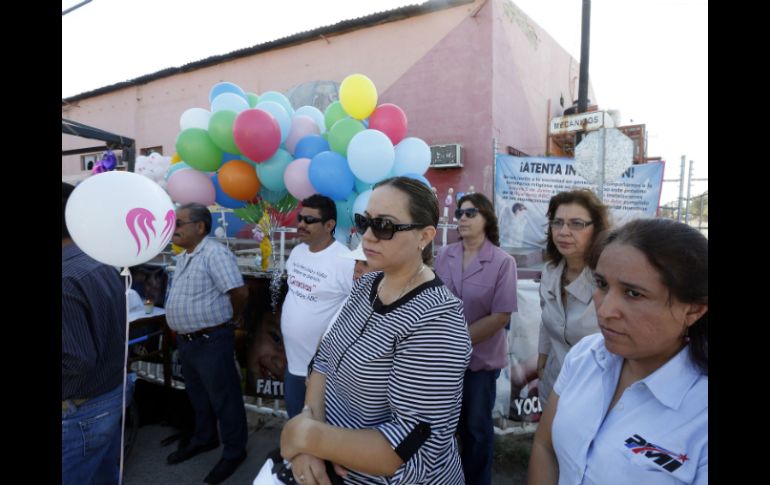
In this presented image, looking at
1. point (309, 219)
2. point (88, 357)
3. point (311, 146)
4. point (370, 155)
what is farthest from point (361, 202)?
A: point (88, 357)

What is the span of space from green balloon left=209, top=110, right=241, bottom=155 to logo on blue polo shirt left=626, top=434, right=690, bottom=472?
384 centimetres

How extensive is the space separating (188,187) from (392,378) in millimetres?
3595

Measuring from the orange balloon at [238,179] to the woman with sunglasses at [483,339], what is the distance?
2486mm

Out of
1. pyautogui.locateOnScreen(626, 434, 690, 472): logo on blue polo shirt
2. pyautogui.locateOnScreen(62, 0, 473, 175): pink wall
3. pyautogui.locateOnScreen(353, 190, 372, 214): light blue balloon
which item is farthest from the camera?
pyautogui.locateOnScreen(62, 0, 473, 175): pink wall

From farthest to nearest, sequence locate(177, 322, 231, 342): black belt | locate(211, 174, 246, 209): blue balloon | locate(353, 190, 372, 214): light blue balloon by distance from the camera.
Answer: locate(211, 174, 246, 209): blue balloon < locate(353, 190, 372, 214): light blue balloon < locate(177, 322, 231, 342): black belt

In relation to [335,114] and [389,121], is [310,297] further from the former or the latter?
[335,114]

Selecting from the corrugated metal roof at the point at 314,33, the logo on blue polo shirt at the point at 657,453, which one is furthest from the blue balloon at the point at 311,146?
the corrugated metal roof at the point at 314,33

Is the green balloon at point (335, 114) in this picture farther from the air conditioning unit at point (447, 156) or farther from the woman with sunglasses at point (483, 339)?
the air conditioning unit at point (447, 156)

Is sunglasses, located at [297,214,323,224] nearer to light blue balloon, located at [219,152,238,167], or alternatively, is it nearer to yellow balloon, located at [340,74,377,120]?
yellow balloon, located at [340,74,377,120]

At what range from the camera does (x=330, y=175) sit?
3.54m

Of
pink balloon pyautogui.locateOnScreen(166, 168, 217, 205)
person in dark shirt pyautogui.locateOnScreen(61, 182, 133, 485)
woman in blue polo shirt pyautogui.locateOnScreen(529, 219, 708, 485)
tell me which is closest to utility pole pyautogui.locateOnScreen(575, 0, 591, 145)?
pink balloon pyautogui.locateOnScreen(166, 168, 217, 205)

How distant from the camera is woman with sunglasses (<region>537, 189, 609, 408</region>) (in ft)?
6.77
